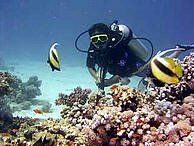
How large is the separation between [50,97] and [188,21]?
4574 inches

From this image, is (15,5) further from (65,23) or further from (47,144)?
(47,144)

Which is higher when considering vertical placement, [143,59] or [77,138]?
[143,59]

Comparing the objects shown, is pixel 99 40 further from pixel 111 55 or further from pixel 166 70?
pixel 166 70

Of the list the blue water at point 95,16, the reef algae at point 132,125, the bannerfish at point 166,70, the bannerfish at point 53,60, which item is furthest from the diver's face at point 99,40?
the blue water at point 95,16

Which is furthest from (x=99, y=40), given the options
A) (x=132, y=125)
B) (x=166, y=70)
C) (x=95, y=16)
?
(x=95, y=16)

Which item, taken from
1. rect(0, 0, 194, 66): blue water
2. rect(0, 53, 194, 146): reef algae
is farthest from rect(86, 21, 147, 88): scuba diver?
rect(0, 0, 194, 66): blue water

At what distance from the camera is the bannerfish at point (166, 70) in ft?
11.8

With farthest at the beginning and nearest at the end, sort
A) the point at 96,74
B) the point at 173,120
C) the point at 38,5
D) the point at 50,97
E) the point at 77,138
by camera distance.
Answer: the point at 38,5, the point at 50,97, the point at 96,74, the point at 77,138, the point at 173,120

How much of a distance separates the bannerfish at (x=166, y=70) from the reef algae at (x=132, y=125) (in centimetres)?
45

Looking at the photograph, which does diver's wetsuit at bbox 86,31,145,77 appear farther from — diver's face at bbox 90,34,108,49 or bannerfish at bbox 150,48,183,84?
bannerfish at bbox 150,48,183,84

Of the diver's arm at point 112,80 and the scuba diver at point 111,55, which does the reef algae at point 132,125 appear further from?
the diver's arm at point 112,80

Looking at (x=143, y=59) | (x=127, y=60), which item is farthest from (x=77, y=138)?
(x=143, y=59)

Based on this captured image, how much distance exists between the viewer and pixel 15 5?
136 metres

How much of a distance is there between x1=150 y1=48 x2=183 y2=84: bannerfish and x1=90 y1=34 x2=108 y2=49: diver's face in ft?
11.7
